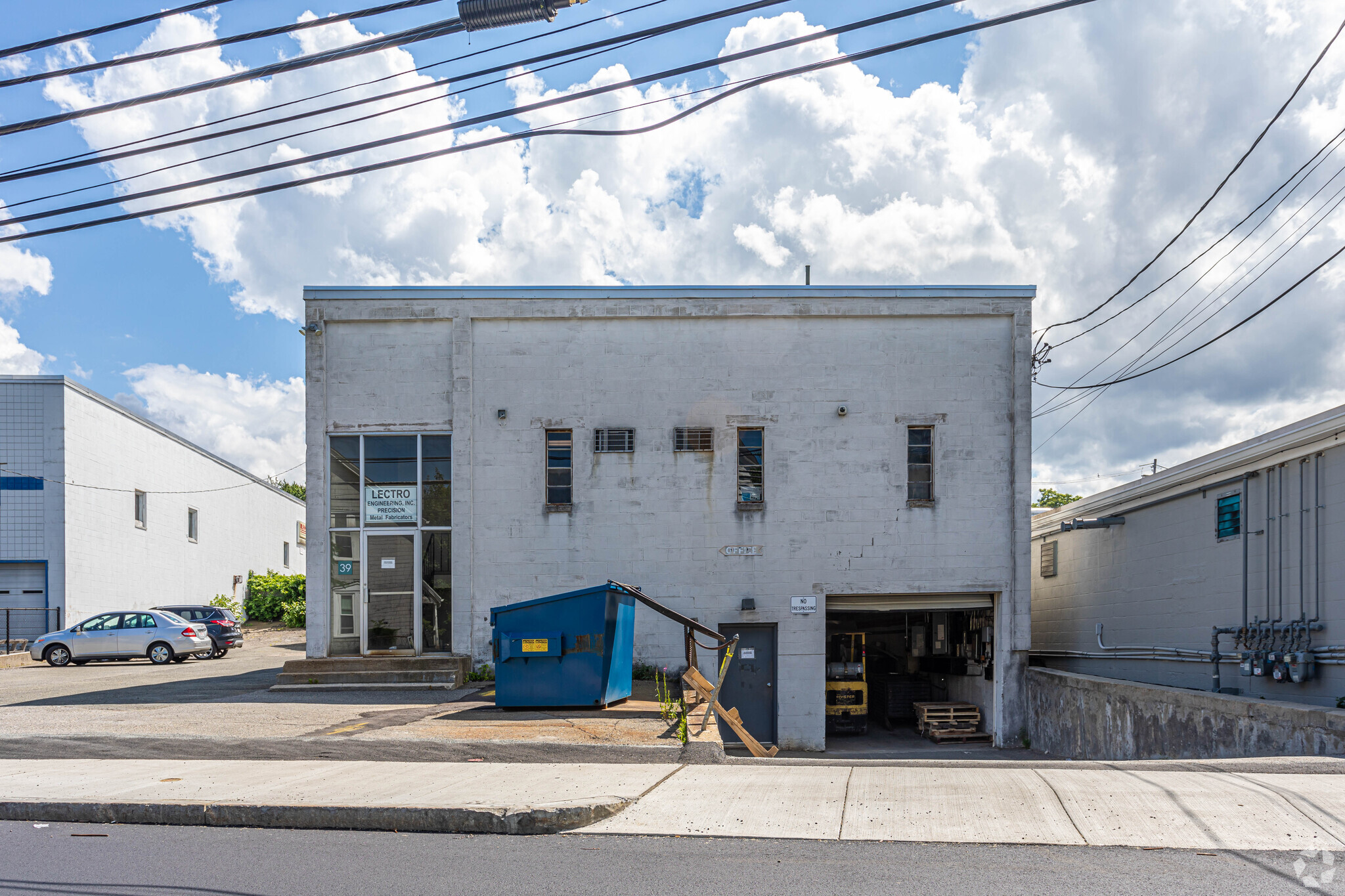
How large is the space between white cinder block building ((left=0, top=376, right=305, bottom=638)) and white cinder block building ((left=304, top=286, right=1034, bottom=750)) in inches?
584

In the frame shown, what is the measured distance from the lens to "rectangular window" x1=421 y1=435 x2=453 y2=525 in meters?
18.1

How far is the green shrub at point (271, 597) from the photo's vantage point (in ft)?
138

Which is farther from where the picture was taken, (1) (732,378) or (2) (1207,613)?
(1) (732,378)

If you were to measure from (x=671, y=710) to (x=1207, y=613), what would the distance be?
28.3 ft

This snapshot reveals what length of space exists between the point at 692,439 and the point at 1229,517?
8.67m

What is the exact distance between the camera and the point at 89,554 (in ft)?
96.2

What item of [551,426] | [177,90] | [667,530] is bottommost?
[667,530]

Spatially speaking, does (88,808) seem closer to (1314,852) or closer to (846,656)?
(1314,852)

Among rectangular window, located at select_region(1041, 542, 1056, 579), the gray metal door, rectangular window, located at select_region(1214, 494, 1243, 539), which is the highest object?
rectangular window, located at select_region(1214, 494, 1243, 539)

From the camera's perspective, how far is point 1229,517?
14867mm

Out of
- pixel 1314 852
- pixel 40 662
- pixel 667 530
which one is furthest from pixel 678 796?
pixel 40 662

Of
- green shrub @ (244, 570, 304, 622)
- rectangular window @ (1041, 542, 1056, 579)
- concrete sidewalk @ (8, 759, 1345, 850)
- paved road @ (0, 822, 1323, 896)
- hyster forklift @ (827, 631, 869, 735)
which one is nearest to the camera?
paved road @ (0, 822, 1323, 896)

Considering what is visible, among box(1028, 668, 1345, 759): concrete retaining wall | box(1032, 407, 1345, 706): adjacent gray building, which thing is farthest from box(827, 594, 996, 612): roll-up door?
box(1032, 407, 1345, 706): adjacent gray building

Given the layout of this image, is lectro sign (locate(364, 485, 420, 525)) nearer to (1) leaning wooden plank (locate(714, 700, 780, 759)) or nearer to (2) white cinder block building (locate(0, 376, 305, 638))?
(1) leaning wooden plank (locate(714, 700, 780, 759))
